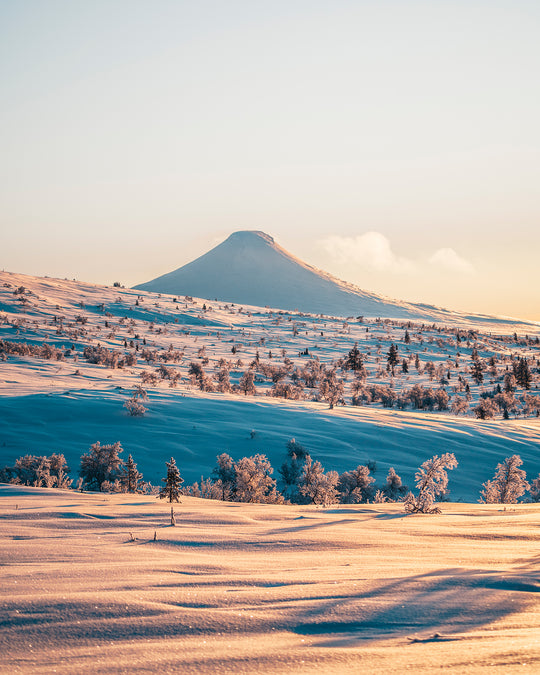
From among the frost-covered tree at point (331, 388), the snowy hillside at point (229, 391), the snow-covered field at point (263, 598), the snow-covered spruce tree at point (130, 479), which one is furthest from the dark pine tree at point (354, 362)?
the snow-covered field at point (263, 598)

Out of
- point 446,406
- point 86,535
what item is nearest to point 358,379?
point 446,406

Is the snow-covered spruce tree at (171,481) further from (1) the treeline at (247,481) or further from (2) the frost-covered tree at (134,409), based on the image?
(2) the frost-covered tree at (134,409)

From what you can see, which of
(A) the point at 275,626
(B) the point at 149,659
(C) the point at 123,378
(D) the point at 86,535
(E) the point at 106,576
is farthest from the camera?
(C) the point at 123,378

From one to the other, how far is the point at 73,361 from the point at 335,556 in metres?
27.7

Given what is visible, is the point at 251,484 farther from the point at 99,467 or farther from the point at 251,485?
the point at 99,467

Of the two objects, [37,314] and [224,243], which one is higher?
[224,243]

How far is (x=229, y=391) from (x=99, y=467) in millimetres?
14413

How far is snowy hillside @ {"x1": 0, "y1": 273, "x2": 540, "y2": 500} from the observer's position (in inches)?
705

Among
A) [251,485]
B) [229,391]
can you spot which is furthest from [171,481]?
[229,391]

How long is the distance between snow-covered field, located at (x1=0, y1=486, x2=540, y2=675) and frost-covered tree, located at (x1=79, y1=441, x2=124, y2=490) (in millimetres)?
6824

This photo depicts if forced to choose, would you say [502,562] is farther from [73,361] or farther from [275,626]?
[73,361]

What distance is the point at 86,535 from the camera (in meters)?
6.15

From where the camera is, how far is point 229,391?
27.9m

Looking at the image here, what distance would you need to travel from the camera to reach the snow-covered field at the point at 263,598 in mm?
2729
